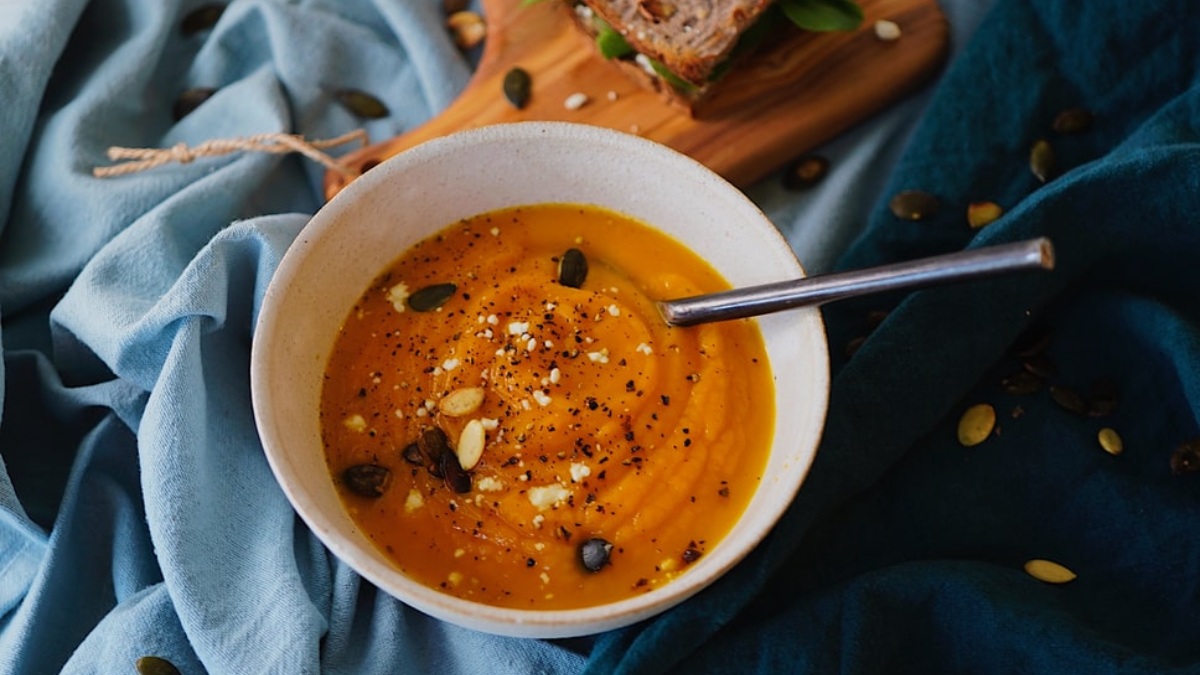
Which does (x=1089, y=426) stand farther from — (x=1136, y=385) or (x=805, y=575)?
(x=805, y=575)

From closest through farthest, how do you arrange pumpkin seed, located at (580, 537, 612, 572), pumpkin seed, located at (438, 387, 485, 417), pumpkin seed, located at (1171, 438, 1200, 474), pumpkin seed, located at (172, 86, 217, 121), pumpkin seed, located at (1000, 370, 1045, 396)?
pumpkin seed, located at (580, 537, 612, 572) < pumpkin seed, located at (438, 387, 485, 417) < pumpkin seed, located at (1171, 438, 1200, 474) < pumpkin seed, located at (1000, 370, 1045, 396) < pumpkin seed, located at (172, 86, 217, 121)

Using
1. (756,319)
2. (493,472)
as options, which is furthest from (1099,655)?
(493,472)

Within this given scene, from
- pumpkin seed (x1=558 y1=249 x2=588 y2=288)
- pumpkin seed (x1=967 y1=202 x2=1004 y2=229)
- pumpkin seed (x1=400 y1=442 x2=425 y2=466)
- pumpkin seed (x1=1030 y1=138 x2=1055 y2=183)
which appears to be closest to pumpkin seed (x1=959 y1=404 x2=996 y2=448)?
pumpkin seed (x1=967 y1=202 x2=1004 y2=229)

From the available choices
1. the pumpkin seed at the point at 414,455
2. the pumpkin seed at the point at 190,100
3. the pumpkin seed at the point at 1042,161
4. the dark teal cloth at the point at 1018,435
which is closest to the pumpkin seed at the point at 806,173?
the dark teal cloth at the point at 1018,435

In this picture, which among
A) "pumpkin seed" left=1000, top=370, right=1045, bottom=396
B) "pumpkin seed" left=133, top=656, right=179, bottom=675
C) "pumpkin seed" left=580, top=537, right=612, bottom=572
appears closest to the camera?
"pumpkin seed" left=580, top=537, right=612, bottom=572

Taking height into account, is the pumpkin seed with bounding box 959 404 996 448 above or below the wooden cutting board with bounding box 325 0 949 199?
below

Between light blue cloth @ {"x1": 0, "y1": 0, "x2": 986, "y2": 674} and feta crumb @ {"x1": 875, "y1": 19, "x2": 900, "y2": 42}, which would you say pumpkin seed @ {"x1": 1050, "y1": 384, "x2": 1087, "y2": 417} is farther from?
feta crumb @ {"x1": 875, "y1": 19, "x2": 900, "y2": 42}

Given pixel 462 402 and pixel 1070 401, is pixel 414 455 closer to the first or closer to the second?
pixel 462 402
